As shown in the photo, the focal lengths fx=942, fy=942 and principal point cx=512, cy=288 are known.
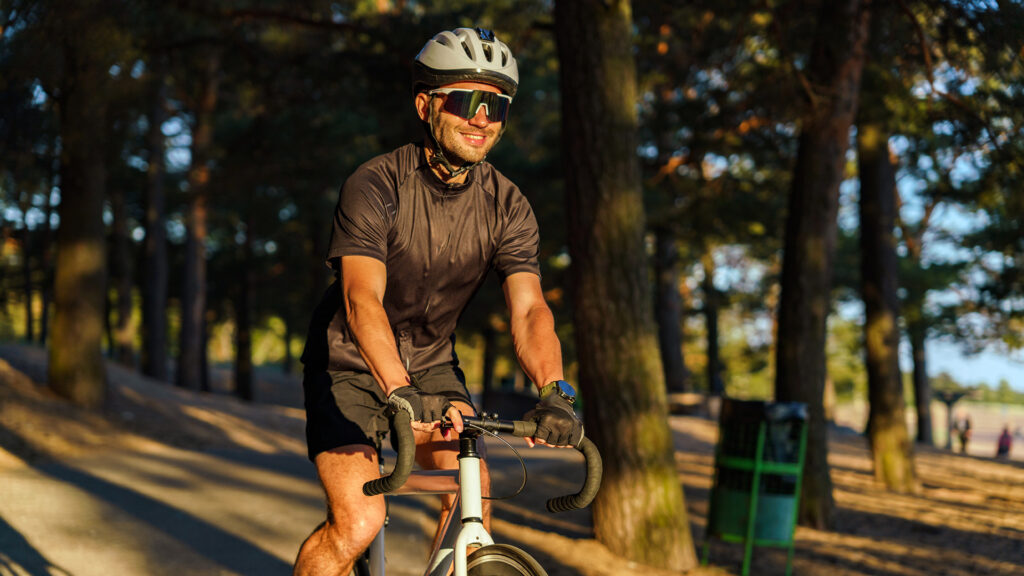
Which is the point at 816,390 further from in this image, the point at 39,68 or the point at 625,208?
the point at 39,68

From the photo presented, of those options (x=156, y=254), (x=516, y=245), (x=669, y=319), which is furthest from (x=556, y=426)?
(x=669, y=319)

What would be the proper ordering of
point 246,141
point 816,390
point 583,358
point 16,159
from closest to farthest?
point 583,358, point 816,390, point 16,159, point 246,141

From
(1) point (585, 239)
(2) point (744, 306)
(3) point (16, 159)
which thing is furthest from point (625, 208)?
(2) point (744, 306)

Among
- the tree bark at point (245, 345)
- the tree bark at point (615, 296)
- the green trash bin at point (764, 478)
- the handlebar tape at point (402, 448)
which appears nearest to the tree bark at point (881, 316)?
the green trash bin at point (764, 478)

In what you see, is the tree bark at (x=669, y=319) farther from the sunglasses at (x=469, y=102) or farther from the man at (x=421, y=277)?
the sunglasses at (x=469, y=102)

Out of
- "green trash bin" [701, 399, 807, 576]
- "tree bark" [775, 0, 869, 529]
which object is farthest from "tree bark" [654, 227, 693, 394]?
"green trash bin" [701, 399, 807, 576]

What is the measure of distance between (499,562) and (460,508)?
0.68ft

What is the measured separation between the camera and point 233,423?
55.6 feet

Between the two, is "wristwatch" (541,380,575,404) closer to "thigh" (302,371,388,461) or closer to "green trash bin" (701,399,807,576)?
"thigh" (302,371,388,461)

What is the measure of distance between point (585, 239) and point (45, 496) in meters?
5.10

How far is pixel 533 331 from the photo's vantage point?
314 cm

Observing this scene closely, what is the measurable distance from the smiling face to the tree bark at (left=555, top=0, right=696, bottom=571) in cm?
405

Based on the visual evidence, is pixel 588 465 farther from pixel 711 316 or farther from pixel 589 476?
pixel 711 316

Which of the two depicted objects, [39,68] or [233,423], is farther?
[233,423]
